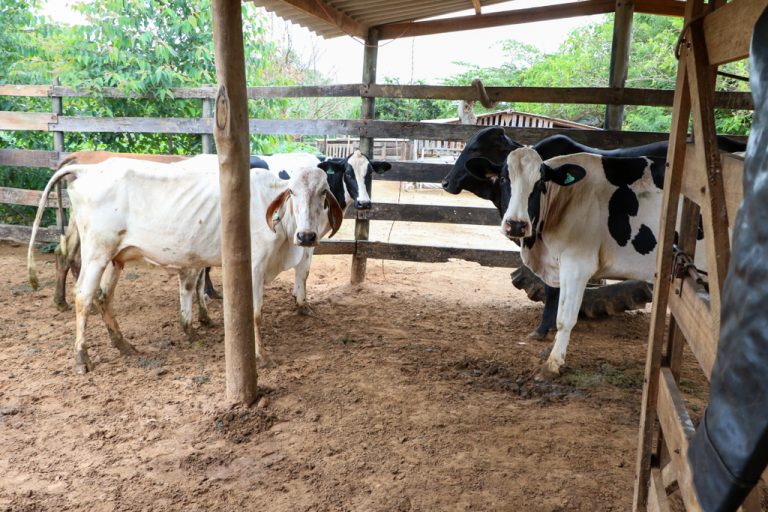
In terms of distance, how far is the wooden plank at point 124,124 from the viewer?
7.52 m

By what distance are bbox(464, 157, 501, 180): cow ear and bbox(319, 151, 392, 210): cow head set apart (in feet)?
4.88

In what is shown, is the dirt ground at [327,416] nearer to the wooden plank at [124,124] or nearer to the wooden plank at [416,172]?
the wooden plank at [416,172]

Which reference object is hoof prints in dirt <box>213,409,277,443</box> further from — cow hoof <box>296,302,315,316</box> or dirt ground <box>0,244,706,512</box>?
cow hoof <box>296,302,315,316</box>

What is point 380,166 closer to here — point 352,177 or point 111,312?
point 352,177

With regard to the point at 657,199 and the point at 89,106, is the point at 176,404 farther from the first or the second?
the point at 89,106

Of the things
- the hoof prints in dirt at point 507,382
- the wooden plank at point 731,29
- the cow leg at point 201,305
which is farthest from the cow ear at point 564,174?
the cow leg at point 201,305

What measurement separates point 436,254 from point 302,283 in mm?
1667

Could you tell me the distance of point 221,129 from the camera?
141 inches


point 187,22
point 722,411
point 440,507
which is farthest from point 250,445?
point 187,22

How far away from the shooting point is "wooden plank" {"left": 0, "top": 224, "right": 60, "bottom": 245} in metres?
7.97

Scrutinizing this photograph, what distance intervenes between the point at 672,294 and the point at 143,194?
3974mm

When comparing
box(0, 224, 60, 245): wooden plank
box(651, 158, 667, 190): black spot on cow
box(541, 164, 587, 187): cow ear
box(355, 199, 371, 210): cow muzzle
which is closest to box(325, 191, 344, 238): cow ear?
box(355, 199, 371, 210): cow muzzle

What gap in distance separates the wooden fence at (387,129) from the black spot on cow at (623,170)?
4.45 ft

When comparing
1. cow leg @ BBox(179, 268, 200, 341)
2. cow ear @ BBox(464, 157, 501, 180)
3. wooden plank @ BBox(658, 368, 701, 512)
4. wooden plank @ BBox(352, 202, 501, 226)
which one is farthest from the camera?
wooden plank @ BBox(352, 202, 501, 226)
